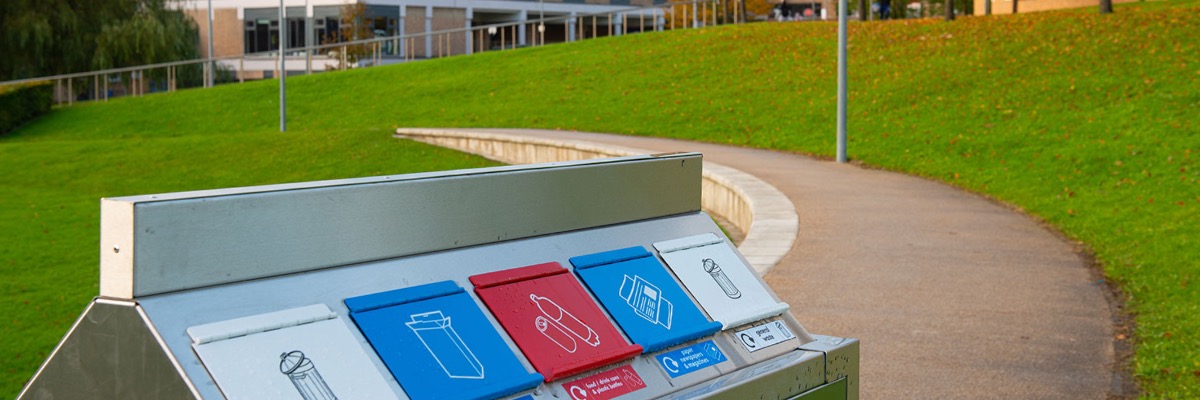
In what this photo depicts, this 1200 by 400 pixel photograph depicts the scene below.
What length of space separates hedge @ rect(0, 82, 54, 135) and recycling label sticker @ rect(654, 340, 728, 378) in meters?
33.6

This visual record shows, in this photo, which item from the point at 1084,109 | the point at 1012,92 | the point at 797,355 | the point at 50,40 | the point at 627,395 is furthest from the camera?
the point at 50,40

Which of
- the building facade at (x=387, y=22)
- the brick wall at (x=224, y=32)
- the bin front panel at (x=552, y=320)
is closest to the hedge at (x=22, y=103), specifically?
the building facade at (x=387, y=22)

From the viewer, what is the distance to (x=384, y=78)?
119ft

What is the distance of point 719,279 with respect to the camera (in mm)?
3178

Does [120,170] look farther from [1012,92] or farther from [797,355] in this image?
[797,355]

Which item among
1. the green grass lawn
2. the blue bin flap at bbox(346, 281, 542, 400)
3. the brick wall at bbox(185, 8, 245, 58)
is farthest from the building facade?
the blue bin flap at bbox(346, 281, 542, 400)

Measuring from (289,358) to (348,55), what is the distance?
48095 mm

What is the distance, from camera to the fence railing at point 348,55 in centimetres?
4094

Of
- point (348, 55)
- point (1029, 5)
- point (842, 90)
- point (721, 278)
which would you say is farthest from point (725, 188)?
point (348, 55)

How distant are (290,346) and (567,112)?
25361 mm

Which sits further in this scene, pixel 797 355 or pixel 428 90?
pixel 428 90

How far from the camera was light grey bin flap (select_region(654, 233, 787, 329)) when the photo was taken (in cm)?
306

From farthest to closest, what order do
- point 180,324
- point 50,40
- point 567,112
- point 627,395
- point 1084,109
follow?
point 50,40, point 567,112, point 1084,109, point 627,395, point 180,324

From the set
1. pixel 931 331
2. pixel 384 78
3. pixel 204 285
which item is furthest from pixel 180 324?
pixel 384 78
